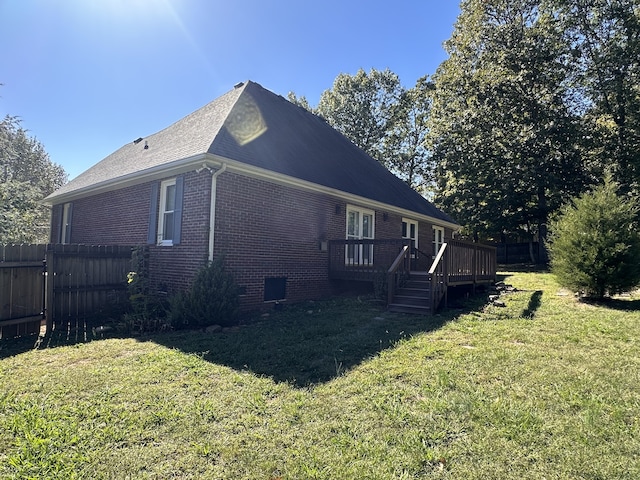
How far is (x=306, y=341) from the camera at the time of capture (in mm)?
5770

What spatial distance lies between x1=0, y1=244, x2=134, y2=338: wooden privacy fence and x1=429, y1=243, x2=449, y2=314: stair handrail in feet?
22.3

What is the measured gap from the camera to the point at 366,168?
15336mm

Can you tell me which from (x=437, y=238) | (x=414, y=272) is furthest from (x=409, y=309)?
(x=437, y=238)

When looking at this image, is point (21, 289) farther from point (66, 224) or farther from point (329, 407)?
point (66, 224)

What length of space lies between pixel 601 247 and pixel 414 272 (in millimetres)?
4197

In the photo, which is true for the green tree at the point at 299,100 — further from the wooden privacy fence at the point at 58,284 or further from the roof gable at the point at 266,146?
the wooden privacy fence at the point at 58,284

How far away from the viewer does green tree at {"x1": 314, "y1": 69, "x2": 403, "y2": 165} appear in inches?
1286

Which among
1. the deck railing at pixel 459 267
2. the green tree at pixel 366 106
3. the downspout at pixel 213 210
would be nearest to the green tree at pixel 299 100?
the green tree at pixel 366 106

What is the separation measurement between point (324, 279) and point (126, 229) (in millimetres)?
5848

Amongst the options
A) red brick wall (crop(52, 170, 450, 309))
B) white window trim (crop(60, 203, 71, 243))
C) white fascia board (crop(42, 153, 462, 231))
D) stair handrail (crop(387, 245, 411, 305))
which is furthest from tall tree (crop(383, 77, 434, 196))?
white window trim (crop(60, 203, 71, 243))

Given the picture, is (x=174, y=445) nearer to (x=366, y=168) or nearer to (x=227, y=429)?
(x=227, y=429)

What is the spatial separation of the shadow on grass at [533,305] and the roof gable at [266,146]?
5.34 metres

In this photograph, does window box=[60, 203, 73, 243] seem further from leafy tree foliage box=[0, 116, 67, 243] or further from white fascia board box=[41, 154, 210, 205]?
leafy tree foliage box=[0, 116, 67, 243]

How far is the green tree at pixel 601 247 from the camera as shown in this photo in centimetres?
794
